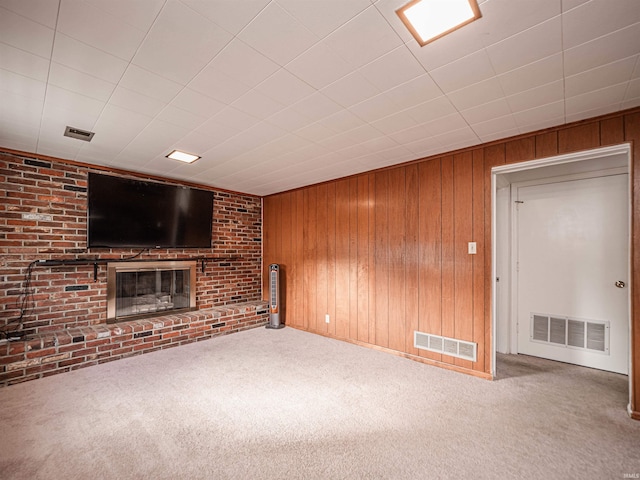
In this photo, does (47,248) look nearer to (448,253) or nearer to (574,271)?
(448,253)

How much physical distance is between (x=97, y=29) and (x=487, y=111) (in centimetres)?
264

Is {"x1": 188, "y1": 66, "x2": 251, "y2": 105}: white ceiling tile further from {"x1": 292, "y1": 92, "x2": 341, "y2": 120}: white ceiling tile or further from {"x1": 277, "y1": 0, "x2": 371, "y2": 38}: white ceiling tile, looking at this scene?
{"x1": 277, "y1": 0, "x2": 371, "y2": 38}: white ceiling tile

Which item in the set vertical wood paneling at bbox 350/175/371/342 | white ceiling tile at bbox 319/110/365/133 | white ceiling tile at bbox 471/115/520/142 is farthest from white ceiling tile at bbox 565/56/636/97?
vertical wood paneling at bbox 350/175/371/342

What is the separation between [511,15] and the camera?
56.1 inches

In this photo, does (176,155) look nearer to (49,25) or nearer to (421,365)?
(49,25)

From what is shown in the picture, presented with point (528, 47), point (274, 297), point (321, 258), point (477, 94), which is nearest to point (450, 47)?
point (528, 47)

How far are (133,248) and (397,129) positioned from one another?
3.73 m

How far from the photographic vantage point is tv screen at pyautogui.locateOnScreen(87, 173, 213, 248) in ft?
12.3

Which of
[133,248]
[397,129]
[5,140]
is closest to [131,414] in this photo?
[133,248]

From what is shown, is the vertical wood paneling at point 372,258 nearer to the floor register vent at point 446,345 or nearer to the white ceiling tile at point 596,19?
the floor register vent at point 446,345

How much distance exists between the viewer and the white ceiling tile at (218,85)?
6.25 ft

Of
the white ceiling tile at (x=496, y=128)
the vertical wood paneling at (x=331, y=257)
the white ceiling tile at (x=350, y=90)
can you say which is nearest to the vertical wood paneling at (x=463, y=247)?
the white ceiling tile at (x=496, y=128)

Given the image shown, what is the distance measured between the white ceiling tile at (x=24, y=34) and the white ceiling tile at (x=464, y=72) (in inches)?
85.2

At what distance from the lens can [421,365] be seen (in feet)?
11.1
